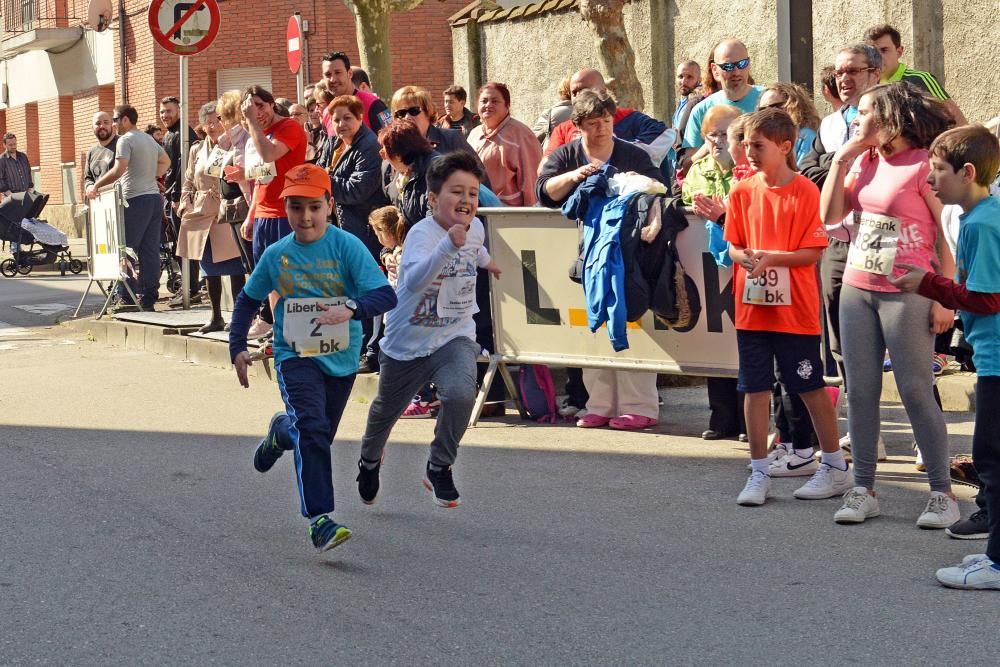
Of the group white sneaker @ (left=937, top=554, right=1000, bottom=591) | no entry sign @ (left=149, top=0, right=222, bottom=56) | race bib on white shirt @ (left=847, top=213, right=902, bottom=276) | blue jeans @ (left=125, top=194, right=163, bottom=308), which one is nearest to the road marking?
blue jeans @ (left=125, top=194, right=163, bottom=308)

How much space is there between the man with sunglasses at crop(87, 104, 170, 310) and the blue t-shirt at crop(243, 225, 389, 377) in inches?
360

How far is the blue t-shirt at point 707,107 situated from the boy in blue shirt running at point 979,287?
3.68 m

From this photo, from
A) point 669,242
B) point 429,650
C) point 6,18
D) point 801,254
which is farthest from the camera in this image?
point 6,18

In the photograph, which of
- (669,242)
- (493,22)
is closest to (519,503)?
(669,242)

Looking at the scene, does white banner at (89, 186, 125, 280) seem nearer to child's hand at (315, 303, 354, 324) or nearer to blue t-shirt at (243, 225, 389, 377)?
blue t-shirt at (243, 225, 389, 377)

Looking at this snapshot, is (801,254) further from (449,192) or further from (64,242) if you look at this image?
(64,242)

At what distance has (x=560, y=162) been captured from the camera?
29.6 ft

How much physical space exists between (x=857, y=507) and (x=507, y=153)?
4.50 meters

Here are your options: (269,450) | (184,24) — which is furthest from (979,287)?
(184,24)

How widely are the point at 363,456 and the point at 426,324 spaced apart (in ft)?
2.30

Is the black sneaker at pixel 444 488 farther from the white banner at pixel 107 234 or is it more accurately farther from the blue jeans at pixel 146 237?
the blue jeans at pixel 146 237

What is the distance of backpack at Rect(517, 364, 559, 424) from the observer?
9773 mm

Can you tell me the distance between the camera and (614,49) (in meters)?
15.2

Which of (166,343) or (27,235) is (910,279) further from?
(27,235)
